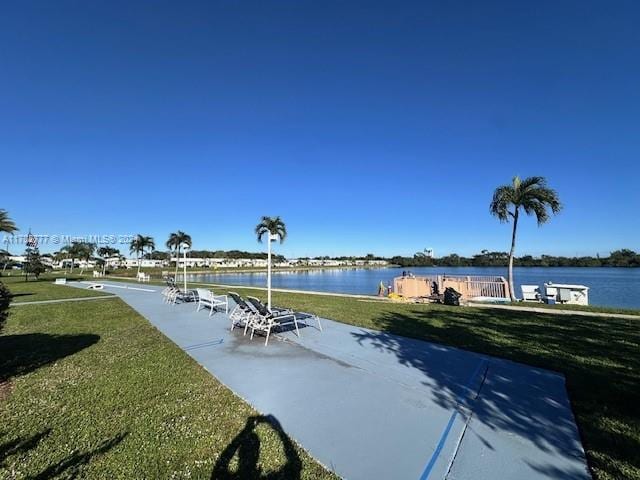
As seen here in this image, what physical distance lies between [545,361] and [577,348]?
128 cm

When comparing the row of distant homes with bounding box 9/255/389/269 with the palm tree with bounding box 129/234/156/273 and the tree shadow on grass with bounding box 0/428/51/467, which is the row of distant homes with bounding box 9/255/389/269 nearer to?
the palm tree with bounding box 129/234/156/273

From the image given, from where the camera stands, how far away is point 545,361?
196 inches

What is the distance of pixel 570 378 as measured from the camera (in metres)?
4.24

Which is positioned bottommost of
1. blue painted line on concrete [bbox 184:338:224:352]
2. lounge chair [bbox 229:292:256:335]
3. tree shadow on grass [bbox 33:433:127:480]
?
tree shadow on grass [bbox 33:433:127:480]

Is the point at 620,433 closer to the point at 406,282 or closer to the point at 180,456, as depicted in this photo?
the point at 180,456

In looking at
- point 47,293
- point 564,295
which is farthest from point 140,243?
point 564,295

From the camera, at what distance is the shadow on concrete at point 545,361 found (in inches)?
115

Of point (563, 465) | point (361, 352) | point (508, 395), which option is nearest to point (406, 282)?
point (361, 352)

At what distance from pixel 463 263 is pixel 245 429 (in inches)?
3816

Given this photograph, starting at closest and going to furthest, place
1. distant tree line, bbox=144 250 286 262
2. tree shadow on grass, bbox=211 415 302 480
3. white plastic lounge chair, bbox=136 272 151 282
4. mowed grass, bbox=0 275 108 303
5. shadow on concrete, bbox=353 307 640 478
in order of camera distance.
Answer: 1. tree shadow on grass, bbox=211 415 302 480
2. shadow on concrete, bbox=353 307 640 478
3. mowed grass, bbox=0 275 108 303
4. white plastic lounge chair, bbox=136 272 151 282
5. distant tree line, bbox=144 250 286 262

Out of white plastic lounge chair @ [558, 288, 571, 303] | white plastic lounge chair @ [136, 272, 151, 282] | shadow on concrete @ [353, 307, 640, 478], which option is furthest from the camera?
white plastic lounge chair @ [136, 272, 151, 282]

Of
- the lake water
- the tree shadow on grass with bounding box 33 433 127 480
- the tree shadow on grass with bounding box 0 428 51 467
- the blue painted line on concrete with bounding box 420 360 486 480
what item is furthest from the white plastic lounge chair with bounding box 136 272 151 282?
the blue painted line on concrete with bounding box 420 360 486 480

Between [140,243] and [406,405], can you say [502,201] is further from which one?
[140,243]

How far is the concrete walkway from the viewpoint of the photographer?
2.53 metres
